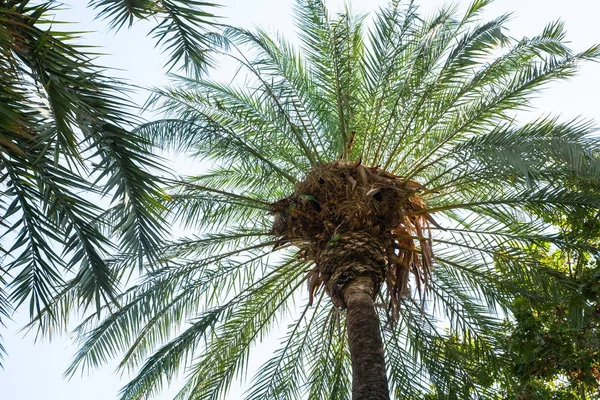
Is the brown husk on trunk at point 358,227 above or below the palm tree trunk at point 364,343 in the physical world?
above

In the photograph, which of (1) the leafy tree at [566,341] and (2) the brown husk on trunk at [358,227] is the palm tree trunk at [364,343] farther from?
(1) the leafy tree at [566,341]

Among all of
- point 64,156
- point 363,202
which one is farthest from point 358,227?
point 64,156

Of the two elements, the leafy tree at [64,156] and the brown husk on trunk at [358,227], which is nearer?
the leafy tree at [64,156]

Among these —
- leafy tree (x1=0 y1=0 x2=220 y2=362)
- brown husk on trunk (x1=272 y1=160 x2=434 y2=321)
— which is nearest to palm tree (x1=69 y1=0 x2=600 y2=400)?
brown husk on trunk (x1=272 y1=160 x2=434 y2=321)

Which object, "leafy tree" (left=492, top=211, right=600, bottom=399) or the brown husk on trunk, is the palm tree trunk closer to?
the brown husk on trunk

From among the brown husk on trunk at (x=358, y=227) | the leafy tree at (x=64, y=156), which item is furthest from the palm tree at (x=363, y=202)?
the leafy tree at (x=64, y=156)

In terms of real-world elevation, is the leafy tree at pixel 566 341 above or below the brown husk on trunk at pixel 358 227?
below

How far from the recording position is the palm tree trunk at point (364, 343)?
22.5 feet

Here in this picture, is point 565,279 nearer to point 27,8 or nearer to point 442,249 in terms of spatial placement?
point 442,249

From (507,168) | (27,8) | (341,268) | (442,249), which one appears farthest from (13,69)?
(442,249)

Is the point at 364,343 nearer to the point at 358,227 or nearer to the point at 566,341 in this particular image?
the point at 358,227

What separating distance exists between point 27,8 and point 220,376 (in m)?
5.77

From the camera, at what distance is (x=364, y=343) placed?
7516 millimetres

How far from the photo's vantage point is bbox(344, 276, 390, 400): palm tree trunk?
686 cm
